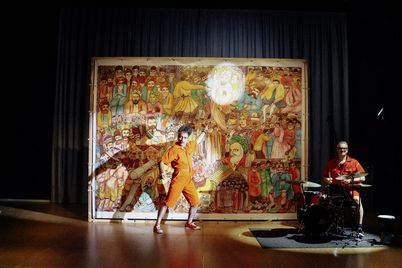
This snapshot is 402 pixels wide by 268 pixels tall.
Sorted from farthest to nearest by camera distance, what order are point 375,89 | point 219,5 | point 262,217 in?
point 219,5 → point 375,89 → point 262,217

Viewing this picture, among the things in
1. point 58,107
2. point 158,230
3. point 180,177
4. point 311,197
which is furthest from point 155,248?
point 58,107

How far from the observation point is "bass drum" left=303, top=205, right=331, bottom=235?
5914mm

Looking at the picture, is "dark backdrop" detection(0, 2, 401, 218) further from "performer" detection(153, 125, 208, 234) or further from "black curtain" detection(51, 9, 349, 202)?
"performer" detection(153, 125, 208, 234)

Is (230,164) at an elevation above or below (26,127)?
below

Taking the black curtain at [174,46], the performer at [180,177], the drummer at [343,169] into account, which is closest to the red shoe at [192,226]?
the performer at [180,177]

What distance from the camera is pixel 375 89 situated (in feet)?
27.5

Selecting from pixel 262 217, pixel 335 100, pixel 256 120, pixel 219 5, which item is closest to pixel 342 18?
pixel 335 100

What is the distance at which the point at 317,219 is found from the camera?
5.96 m

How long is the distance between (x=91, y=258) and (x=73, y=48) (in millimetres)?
6131

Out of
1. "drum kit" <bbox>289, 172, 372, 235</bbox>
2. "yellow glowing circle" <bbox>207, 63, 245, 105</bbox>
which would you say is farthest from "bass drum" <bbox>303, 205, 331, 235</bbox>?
"yellow glowing circle" <bbox>207, 63, 245, 105</bbox>

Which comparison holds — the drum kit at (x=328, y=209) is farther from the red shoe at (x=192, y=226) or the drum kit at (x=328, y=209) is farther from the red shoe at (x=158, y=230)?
the red shoe at (x=158, y=230)

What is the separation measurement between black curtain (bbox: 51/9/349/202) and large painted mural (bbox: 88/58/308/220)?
2351mm

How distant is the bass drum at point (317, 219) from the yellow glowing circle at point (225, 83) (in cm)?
249

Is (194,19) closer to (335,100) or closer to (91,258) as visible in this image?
(335,100)
